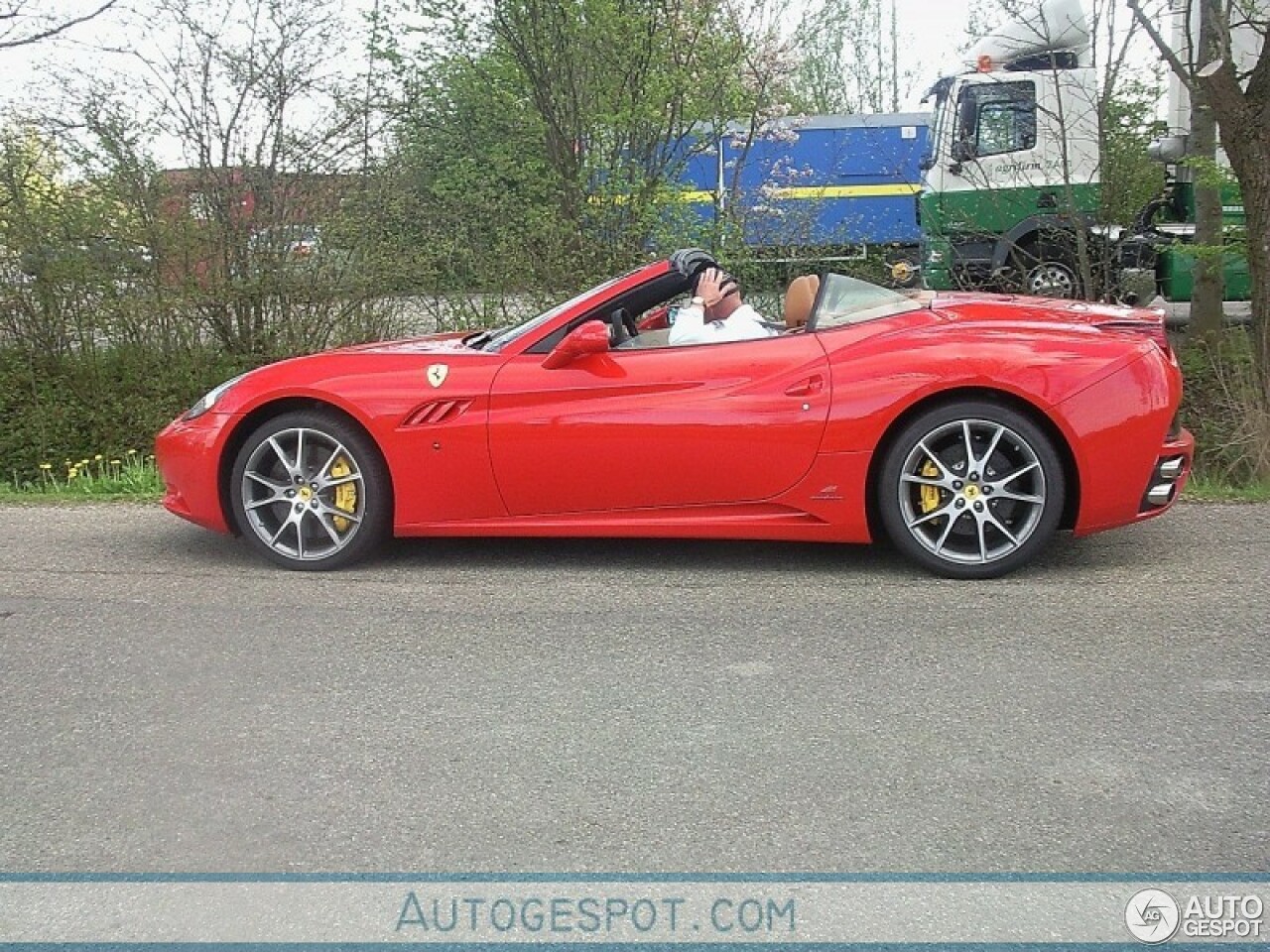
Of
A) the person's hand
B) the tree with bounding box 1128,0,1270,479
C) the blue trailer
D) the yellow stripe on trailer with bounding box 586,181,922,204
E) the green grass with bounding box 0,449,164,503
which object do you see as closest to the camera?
the person's hand

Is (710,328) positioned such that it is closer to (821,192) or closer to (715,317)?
(715,317)

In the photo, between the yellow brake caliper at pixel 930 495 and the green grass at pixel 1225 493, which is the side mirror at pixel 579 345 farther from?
the green grass at pixel 1225 493

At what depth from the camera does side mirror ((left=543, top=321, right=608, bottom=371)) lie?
17.1 ft

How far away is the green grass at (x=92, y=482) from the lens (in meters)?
7.59

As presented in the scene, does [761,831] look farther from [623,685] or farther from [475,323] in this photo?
[475,323]

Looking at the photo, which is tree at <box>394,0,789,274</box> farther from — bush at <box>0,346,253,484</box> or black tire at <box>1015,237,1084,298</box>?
black tire at <box>1015,237,1084,298</box>

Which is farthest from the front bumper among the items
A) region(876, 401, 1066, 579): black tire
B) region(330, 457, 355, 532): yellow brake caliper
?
region(876, 401, 1066, 579): black tire

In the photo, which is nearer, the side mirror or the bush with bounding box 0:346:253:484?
the side mirror

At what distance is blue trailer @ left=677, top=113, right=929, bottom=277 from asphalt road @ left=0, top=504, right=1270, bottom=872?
18.3 ft

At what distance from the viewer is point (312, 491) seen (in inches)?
215

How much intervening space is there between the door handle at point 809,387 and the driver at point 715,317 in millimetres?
333

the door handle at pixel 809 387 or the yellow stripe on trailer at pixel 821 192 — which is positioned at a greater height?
the yellow stripe on trailer at pixel 821 192

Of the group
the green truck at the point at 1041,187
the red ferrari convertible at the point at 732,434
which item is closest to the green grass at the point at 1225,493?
the red ferrari convertible at the point at 732,434

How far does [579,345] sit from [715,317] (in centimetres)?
72
